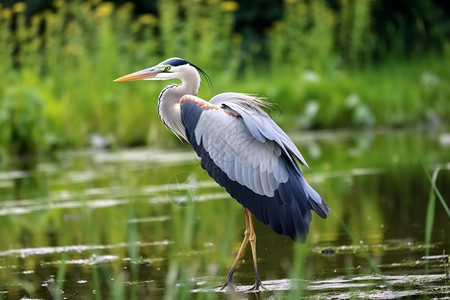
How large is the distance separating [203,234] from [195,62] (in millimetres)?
8699

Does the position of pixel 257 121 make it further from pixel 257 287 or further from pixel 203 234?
pixel 203 234

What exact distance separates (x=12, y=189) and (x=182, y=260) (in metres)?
4.84

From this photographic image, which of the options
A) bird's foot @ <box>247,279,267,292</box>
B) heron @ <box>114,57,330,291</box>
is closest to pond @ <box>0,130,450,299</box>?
bird's foot @ <box>247,279,267,292</box>

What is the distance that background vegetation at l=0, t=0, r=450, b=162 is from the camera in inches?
555

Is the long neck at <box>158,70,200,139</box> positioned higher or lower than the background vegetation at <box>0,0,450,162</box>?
higher

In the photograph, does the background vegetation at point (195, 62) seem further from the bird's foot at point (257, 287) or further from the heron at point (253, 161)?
the bird's foot at point (257, 287)

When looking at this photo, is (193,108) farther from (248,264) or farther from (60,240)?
(60,240)

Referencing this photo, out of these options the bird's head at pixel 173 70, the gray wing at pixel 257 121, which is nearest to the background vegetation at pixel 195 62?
the bird's head at pixel 173 70

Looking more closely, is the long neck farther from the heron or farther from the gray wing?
the gray wing

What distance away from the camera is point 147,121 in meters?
14.4

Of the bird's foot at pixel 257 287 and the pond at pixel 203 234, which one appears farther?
the bird's foot at pixel 257 287

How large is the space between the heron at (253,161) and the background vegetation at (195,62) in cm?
757

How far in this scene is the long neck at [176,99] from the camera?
19.6 ft

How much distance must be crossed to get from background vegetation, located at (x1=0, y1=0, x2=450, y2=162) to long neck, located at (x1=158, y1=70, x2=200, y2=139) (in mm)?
7105
